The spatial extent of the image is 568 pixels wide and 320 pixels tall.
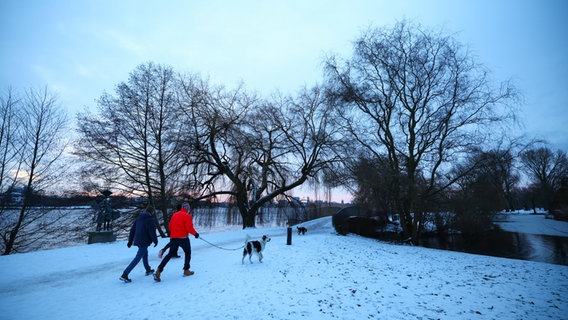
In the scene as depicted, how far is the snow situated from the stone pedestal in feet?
2.56

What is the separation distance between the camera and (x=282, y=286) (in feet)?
18.7

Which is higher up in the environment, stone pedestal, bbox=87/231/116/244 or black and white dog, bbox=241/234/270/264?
stone pedestal, bbox=87/231/116/244

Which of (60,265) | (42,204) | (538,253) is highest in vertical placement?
(42,204)

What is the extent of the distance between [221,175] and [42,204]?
10236 millimetres

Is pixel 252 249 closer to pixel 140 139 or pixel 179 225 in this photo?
pixel 179 225

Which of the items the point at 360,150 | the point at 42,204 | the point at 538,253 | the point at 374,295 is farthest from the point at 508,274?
the point at 42,204

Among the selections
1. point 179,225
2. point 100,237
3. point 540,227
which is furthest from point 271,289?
point 540,227

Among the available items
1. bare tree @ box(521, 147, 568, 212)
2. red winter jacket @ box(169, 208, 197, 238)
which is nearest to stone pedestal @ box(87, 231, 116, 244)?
red winter jacket @ box(169, 208, 197, 238)

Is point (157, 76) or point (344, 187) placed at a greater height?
point (157, 76)

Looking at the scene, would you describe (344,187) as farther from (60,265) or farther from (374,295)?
(60,265)

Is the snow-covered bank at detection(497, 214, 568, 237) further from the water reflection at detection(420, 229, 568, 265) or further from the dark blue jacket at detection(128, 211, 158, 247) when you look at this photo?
the dark blue jacket at detection(128, 211, 158, 247)

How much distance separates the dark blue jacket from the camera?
5.75 metres

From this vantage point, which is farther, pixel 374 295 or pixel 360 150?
pixel 360 150

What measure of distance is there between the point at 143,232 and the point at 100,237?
527cm
